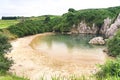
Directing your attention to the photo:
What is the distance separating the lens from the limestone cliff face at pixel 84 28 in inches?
4021

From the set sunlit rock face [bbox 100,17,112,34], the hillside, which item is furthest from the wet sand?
the hillside

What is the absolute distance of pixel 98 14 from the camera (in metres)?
104

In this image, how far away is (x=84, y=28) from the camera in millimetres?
103750

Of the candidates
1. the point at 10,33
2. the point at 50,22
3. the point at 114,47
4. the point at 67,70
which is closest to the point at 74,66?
the point at 67,70

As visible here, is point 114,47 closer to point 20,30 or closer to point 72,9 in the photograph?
point 20,30

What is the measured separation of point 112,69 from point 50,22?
298 ft

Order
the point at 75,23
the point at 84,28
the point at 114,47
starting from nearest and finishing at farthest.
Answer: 1. the point at 114,47
2. the point at 84,28
3. the point at 75,23

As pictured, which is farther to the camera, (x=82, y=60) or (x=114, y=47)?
(x=114, y=47)

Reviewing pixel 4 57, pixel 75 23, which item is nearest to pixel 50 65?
pixel 4 57

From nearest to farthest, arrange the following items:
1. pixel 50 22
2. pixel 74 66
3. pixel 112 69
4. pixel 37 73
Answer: pixel 112 69, pixel 37 73, pixel 74 66, pixel 50 22

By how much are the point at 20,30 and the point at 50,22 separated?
29738 millimetres

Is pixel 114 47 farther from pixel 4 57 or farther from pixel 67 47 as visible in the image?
pixel 4 57

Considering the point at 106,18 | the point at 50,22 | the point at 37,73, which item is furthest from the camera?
the point at 50,22

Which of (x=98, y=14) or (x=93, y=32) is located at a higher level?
(x=98, y=14)
